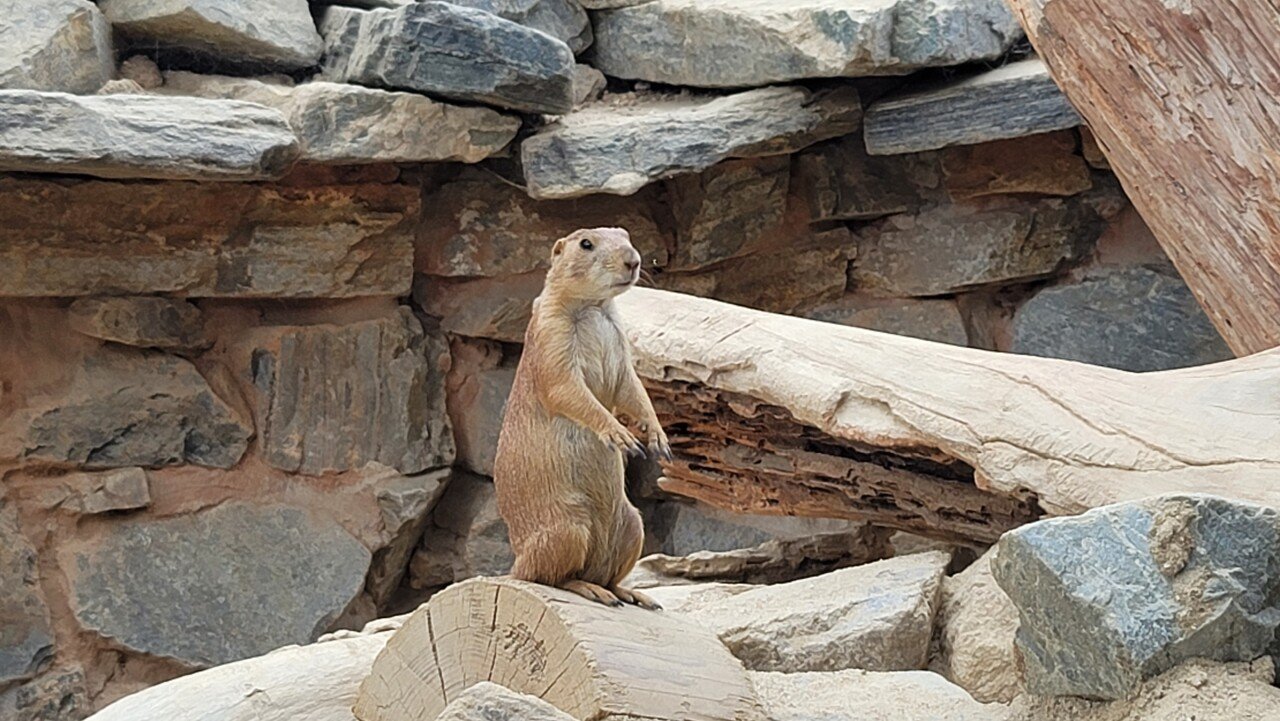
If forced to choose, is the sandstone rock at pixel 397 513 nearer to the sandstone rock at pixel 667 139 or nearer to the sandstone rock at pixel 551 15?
the sandstone rock at pixel 667 139

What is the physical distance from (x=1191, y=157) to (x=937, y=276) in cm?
215

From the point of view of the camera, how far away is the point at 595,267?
332 cm

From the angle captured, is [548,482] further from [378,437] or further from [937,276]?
[937,276]

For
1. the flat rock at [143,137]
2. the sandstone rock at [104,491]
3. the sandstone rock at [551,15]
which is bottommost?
the sandstone rock at [104,491]

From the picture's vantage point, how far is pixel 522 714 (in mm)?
2250

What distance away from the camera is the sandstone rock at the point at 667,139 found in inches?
213

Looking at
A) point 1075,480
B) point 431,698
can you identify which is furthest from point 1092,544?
point 431,698

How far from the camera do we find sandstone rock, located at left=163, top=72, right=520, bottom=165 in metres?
5.03

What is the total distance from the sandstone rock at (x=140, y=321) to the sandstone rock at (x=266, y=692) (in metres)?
1.98

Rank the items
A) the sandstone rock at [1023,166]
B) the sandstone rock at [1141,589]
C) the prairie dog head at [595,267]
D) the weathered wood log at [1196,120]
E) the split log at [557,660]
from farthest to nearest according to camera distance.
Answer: the sandstone rock at [1023,166], the weathered wood log at [1196,120], the prairie dog head at [595,267], the split log at [557,660], the sandstone rock at [1141,589]

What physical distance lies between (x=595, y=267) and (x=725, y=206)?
8.92 ft

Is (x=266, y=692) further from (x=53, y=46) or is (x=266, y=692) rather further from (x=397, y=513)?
(x=53, y=46)

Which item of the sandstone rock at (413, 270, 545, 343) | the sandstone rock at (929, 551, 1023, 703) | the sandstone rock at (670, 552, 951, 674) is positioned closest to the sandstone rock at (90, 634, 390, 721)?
the sandstone rock at (670, 552, 951, 674)

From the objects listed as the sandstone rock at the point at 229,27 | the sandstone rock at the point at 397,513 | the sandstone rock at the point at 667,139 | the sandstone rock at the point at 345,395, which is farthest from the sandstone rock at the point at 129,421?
the sandstone rock at the point at 667,139
